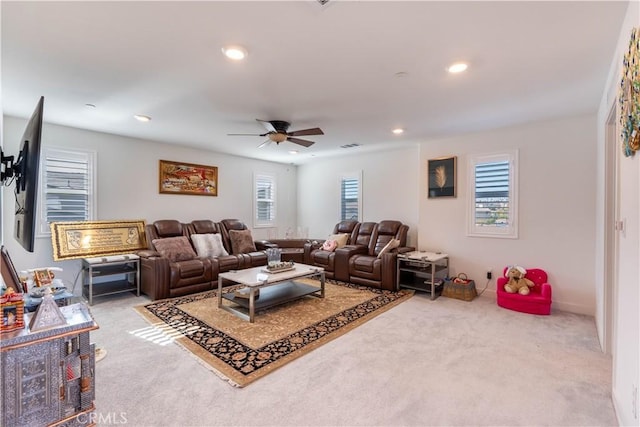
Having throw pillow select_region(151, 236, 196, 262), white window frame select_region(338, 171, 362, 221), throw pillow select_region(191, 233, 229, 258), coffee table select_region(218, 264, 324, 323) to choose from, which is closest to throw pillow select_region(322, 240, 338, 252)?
white window frame select_region(338, 171, 362, 221)

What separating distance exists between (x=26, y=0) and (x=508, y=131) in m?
4.94

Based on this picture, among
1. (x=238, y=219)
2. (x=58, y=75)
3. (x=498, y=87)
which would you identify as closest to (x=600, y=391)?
(x=498, y=87)

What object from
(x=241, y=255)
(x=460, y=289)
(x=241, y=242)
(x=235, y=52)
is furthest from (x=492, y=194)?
(x=241, y=242)

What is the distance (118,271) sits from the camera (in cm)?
422

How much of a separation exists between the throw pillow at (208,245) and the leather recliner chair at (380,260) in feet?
7.28

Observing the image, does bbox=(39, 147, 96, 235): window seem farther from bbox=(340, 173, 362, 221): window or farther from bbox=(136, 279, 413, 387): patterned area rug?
bbox=(340, 173, 362, 221): window

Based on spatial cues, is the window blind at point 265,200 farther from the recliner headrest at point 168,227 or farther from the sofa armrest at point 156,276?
the sofa armrest at point 156,276

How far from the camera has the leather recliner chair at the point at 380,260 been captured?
4.61m

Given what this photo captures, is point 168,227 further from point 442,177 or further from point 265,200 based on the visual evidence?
point 442,177

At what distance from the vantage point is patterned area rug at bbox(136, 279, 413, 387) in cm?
248

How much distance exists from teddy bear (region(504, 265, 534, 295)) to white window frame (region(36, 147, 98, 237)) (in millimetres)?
5889

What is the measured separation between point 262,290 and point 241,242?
166cm

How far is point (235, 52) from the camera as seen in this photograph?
220 cm

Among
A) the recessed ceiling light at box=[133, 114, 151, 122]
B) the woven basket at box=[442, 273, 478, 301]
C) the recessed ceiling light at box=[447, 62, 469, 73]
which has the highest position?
the recessed ceiling light at box=[133, 114, 151, 122]
